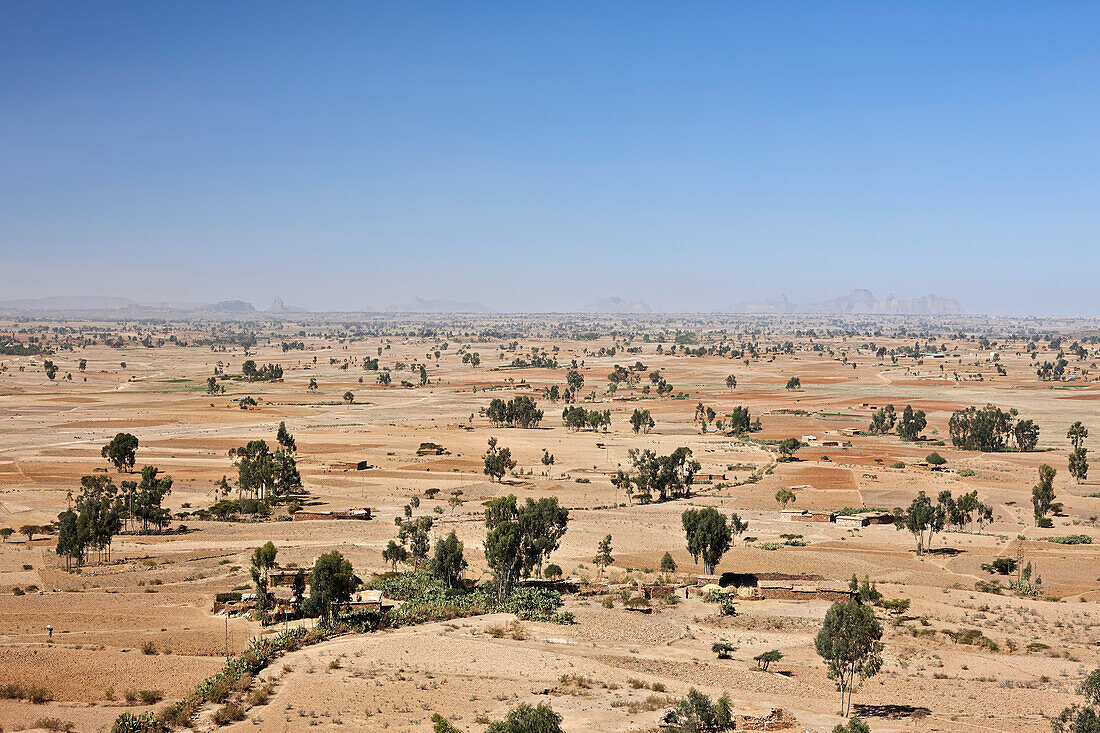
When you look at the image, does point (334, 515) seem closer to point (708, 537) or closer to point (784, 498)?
point (708, 537)

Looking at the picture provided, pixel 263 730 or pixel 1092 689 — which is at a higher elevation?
pixel 1092 689

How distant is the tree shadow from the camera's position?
28.5 metres

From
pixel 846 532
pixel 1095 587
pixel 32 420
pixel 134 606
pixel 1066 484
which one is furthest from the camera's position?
pixel 32 420

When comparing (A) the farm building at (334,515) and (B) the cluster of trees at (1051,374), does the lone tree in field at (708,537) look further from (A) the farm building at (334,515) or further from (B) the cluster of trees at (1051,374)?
(B) the cluster of trees at (1051,374)

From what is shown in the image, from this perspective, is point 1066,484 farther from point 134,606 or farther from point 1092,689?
point 134,606

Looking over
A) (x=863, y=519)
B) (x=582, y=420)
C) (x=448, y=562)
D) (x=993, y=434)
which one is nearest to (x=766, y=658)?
(x=448, y=562)

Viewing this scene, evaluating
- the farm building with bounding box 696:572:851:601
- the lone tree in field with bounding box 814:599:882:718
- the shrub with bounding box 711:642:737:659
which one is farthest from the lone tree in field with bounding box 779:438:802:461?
the lone tree in field with bounding box 814:599:882:718

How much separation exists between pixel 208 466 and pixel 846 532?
65281mm

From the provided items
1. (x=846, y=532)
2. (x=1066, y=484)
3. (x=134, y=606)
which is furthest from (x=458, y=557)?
(x=1066, y=484)

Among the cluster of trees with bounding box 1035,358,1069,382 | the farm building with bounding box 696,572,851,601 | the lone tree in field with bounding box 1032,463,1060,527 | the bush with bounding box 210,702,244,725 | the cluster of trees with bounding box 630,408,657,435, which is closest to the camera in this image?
the bush with bounding box 210,702,244,725

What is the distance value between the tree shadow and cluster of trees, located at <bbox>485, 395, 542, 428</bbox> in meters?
93.4

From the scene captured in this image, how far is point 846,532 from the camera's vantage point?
6178cm

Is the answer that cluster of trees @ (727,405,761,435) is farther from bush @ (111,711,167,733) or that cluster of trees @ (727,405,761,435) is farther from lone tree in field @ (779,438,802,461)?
bush @ (111,711,167,733)

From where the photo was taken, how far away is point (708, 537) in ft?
162
